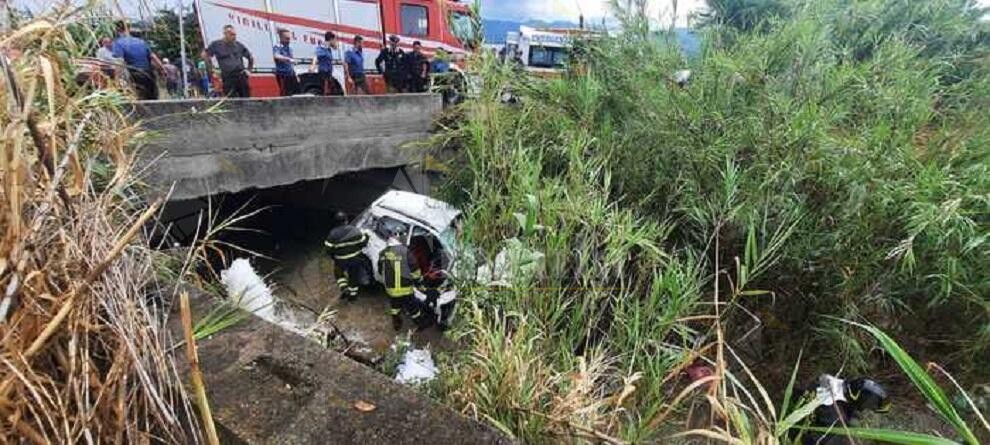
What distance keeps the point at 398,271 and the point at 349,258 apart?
0.81m

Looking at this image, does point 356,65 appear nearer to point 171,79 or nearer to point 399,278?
point 171,79

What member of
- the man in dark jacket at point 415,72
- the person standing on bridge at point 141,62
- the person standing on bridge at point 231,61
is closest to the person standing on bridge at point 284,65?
the person standing on bridge at point 231,61

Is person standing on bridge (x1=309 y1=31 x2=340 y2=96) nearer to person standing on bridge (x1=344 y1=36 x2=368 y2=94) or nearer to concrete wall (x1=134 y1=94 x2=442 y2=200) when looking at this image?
person standing on bridge (x1=344 y1=36 x2=368 y2=94)

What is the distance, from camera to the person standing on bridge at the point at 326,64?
900 cm

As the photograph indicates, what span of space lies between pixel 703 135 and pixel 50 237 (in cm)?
394

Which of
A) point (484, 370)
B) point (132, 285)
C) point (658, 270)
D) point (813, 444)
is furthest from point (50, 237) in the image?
point (813, 444)

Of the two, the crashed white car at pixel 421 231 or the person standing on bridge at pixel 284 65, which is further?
the person standing on bridge at pixel 284 65

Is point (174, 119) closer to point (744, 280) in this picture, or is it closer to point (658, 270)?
point (658, 270)

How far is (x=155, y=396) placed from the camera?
40.9 inches

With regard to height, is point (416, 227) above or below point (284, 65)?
below

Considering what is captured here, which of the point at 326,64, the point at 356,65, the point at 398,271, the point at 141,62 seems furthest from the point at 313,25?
the point at 398,271

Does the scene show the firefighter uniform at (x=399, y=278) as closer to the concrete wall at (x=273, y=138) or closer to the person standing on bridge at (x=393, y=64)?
the concrete wall at (x=273, y=138)

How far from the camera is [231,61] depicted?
22.5 feet

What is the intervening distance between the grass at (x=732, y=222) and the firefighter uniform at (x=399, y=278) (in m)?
1.57
